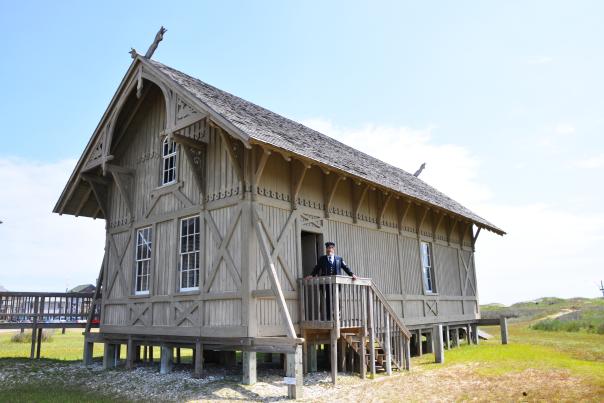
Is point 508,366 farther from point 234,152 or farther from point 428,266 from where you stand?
point 234,152

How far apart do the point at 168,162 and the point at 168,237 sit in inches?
91.1

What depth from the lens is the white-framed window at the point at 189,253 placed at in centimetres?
1333

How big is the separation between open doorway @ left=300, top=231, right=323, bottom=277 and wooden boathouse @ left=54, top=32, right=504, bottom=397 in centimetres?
5

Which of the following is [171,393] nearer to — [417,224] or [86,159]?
[86,159]

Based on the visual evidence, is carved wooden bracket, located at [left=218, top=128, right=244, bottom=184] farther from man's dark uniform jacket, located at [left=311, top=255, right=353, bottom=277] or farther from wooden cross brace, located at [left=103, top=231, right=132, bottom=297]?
wooden cross brace, located at [left=103, top=231, right=132, bottom=297]

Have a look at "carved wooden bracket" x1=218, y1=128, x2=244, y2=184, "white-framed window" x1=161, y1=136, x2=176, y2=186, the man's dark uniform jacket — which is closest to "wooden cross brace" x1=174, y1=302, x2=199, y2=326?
the man's dark uniform jacket

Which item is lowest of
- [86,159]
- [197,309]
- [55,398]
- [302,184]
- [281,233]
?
[55,398]

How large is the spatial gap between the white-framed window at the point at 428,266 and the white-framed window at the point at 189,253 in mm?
9155

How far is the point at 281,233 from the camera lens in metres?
12.7

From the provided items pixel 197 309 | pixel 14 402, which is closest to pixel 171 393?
pixel 197 309

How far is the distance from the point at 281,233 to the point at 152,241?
445 cm

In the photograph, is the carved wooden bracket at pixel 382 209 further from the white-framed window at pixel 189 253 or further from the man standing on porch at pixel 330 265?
the white-framed window at pixel 189 253

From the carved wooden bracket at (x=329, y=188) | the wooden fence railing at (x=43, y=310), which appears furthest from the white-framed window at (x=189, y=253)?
the wooden fence railing at (x=43, y=310)

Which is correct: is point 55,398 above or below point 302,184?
below
